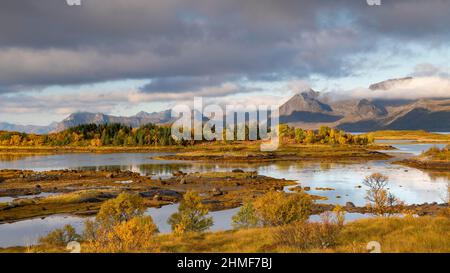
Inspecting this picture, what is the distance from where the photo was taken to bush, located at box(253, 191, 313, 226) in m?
35.9

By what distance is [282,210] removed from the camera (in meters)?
36.2

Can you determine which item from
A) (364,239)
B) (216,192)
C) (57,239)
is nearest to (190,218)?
(57,239)

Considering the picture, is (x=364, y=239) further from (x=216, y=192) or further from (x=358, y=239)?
(x=216, y=192)

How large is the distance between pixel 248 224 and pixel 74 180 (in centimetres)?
6880

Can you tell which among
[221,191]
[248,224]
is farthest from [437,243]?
[221,191]

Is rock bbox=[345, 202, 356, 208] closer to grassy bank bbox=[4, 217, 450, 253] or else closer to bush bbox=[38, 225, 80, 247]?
grassy bank bbox=[4, 217, 450, 253]

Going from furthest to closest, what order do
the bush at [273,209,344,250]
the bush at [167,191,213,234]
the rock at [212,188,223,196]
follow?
1. the rock at [212,188,223,196]
2. the bush at [167,191,213,234]
3. the bush at [273,209,344,250]

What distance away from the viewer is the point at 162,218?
54719mm

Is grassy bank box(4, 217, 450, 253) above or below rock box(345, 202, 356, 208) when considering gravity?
above

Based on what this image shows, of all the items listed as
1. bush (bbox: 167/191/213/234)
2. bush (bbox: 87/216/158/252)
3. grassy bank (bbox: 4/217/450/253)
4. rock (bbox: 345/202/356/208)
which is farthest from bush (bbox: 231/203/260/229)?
rock (bbox: 345/202/356/208)

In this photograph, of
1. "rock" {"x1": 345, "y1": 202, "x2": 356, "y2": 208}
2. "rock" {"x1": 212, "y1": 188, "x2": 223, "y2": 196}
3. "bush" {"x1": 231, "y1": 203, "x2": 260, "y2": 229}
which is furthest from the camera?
"rock" {"x1": 212, "y1": 188, "x2": 223, "y2": 196}

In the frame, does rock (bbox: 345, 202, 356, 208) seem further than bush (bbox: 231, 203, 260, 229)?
Yes
